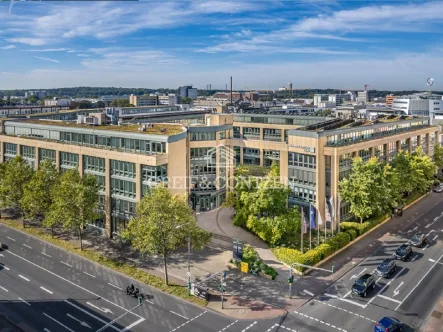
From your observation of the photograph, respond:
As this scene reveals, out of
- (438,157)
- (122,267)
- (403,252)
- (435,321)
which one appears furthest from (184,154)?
(438,157)

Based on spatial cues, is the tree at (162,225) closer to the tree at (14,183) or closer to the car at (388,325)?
the car at (388,325)

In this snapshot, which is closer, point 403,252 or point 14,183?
point 403,252

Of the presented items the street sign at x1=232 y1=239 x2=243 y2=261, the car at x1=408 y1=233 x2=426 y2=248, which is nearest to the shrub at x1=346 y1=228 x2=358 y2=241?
the car at x1=408 y1=233 x2=426 y2=248

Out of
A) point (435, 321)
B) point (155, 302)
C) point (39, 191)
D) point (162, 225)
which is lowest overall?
point (435, 321)

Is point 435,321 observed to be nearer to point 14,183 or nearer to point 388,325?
point 388,325

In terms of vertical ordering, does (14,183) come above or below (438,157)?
below
